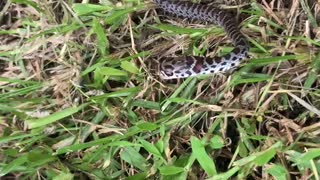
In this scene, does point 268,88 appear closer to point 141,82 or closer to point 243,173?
point 243,173

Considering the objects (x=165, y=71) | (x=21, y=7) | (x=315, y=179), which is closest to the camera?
(x=315, y=179)

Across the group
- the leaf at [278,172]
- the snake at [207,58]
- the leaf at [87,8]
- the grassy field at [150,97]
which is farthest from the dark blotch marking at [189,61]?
the leaf at [278,172]

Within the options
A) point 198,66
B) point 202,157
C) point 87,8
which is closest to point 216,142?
point 202,157

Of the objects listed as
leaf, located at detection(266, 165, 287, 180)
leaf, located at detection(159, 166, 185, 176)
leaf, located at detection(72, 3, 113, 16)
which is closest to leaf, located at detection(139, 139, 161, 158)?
leaf, located at detection(159, 166, 185, 176)

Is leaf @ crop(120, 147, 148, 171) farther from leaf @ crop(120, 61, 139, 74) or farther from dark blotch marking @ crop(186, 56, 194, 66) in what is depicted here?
dark blotch marking @ crop(186, 56, 194, 66)

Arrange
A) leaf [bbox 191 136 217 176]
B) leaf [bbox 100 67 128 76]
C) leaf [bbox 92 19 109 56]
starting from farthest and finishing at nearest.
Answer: leaf [bbox 92 19 109 56] → leaf [bbox 100 67 128 76] → leaf [bbox 191 136 217 176]

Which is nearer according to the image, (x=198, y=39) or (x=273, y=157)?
(x=273, y=157)

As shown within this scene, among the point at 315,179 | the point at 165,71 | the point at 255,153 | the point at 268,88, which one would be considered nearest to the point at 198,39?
the point at 165,71

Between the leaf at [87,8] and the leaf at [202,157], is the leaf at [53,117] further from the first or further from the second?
the leaf at [202,157]
